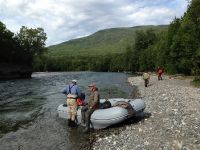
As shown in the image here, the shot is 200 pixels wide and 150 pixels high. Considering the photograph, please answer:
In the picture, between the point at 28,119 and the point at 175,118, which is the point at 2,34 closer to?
the point at 28,119

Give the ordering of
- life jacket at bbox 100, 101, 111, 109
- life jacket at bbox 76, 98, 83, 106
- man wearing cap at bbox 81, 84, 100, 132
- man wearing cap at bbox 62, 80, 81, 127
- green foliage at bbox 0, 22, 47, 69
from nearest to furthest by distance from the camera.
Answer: man wearing cap at bbox 81, 84, 100, 132, life jacket at bbox 100, 101, 111, 109, man wearing cap at bbox 62, 80, 81, 127, life jacket at bbox 76, 98, 83, 106, green foliage at bbox 0, 22, 47, 69

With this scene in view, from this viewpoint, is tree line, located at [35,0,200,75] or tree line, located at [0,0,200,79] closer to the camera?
tree line, located at [35,0,200,75]

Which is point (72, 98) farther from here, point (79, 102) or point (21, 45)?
point (21, 45)

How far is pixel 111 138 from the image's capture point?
17609mm

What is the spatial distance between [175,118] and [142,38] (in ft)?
389

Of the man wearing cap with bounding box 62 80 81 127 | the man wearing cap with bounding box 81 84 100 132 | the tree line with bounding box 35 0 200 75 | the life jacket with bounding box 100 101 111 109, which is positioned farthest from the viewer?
the tree line with bounding box 35 0 200 75

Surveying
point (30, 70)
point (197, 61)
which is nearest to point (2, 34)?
point (30, 70)

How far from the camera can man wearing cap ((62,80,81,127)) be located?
21094mm

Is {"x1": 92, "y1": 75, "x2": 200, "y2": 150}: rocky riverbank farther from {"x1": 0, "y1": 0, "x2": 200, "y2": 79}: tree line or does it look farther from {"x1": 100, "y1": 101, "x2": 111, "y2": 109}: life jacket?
{"x1": 0, "y1": 0, "x2": 200, "y2": 79}: tree line

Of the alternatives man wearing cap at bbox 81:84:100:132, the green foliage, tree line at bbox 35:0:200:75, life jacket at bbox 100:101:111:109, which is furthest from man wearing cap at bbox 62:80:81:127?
the green foliage

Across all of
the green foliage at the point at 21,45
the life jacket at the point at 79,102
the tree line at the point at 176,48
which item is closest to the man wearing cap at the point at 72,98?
the life jacket at the point at 79,102

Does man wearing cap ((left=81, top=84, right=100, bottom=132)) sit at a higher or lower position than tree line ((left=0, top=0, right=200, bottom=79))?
lower

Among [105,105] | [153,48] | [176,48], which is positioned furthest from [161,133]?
[153,48]

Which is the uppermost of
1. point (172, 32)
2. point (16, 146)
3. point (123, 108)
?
point (172, 32)
